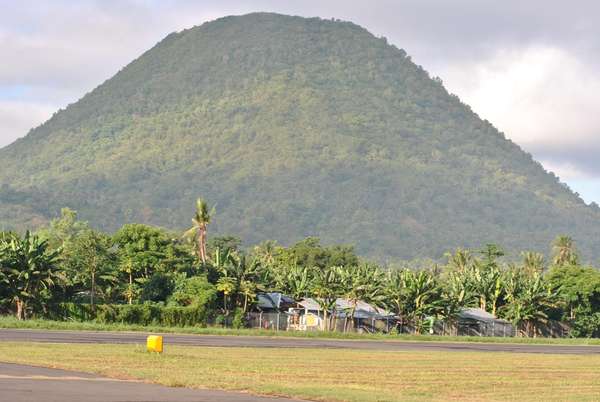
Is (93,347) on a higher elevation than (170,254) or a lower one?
lower

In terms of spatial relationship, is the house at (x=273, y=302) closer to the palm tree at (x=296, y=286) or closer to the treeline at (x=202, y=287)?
the palm tree at (x=296, y=286)

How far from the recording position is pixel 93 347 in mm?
57000

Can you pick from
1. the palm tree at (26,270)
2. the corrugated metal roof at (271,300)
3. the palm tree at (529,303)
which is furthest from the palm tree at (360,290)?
the palm tree at (26,270)

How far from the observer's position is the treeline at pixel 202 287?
312 ft

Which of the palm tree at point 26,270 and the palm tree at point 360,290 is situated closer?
the palm tree at point 26,270

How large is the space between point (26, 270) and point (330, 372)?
167 feet

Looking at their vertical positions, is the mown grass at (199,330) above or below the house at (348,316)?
below

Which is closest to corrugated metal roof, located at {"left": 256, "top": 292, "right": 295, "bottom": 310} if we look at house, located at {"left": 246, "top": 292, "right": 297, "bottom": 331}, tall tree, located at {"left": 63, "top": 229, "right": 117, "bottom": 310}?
house, located at {"left": 246, "top": 292, "right": 297, "bottom": 331}

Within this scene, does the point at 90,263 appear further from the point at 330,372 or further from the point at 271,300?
the point at 330,372

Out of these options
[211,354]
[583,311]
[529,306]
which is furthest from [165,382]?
[583,311]

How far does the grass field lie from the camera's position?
130 ft

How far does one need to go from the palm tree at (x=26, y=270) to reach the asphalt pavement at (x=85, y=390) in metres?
55.7

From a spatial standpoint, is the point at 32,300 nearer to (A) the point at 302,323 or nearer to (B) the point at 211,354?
(A) the point at 302,323

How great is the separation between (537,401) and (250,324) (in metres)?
73.2
